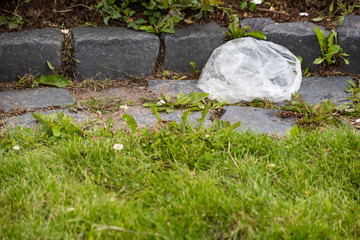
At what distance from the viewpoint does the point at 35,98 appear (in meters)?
2.75

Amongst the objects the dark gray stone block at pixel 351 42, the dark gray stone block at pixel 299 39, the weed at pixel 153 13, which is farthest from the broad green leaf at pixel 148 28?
the dark gray stone block at pixel 351 42

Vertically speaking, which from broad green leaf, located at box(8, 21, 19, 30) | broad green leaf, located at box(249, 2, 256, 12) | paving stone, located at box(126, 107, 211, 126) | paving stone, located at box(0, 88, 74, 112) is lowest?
paving stone, located at box(0, 88, 74, 112)

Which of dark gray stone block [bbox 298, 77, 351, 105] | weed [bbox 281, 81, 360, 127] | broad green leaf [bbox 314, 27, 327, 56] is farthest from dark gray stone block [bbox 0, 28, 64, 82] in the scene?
broad green leaf [bbox 314, 27, 327, 56]

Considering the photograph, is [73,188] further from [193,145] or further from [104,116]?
[104,116]

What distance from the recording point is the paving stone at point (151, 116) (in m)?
2.48

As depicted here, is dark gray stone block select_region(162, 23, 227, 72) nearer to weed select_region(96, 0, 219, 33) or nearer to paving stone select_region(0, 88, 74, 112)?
weed select_region(96, 0, 219, 33)

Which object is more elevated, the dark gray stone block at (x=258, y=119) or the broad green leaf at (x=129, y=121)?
the broad green leaf at (x=129, y=121)

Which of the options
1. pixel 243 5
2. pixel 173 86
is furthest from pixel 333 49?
pixel 173 86

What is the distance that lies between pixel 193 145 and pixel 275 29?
1.67 m

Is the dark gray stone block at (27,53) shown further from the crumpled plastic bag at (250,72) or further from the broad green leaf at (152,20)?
the crumpled plastic bag at (250,72)

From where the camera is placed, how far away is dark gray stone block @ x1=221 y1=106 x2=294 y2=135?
2.40 meters

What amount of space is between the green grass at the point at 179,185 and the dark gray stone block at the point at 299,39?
1.17m

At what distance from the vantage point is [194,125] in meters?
2.40

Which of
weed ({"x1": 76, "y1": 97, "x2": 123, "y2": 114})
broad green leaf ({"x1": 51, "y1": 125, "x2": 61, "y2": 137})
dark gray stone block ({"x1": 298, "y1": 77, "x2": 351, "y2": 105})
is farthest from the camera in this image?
dark gray stone block ({"x1": 298, "y1": 77, "x2": 351, "y2": 105})
